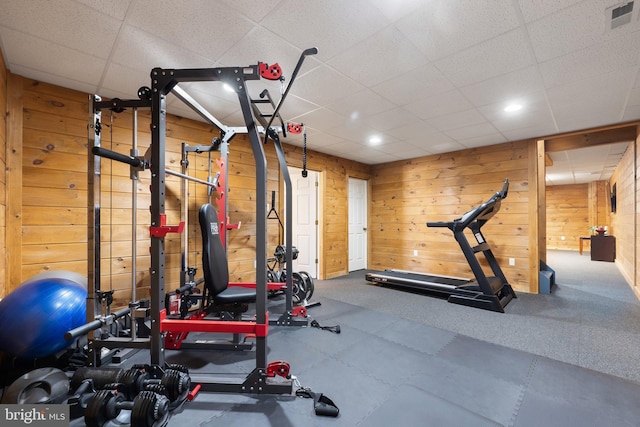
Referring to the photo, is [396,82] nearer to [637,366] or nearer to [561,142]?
[637,366]

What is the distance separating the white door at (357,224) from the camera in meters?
5.72

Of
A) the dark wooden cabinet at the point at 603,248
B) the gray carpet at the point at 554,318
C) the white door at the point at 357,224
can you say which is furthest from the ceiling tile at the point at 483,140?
the dark wooden cabinet at the point at 603,248

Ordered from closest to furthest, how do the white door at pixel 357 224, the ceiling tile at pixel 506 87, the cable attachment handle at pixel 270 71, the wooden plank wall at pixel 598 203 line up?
the cable attachment handle at pixel 270 71 → the ceiling tile at pixel 506 87 → the white door at pixel 357 224 → the wooden plank wall at pixel 598 203

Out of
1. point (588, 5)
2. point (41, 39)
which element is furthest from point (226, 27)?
point (588, 5)

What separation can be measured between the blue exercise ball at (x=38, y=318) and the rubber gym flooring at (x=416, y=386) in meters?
0.58

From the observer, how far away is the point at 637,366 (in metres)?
1.96

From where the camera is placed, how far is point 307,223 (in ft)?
17.0

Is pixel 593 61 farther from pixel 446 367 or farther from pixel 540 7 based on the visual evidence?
pixel 446 367

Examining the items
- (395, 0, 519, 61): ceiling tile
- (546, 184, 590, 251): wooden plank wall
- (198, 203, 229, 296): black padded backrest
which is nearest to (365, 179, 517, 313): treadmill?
(395, 0, 519, 61): ceiling tile

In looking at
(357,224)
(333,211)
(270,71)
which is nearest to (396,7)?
(270,71)

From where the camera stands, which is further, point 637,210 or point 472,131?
point 472,131

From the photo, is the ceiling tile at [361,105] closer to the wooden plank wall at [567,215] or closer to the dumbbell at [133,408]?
the dumbbell at [133,408]

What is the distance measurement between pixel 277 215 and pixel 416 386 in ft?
9.31

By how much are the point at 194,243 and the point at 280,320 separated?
60.3 inches
